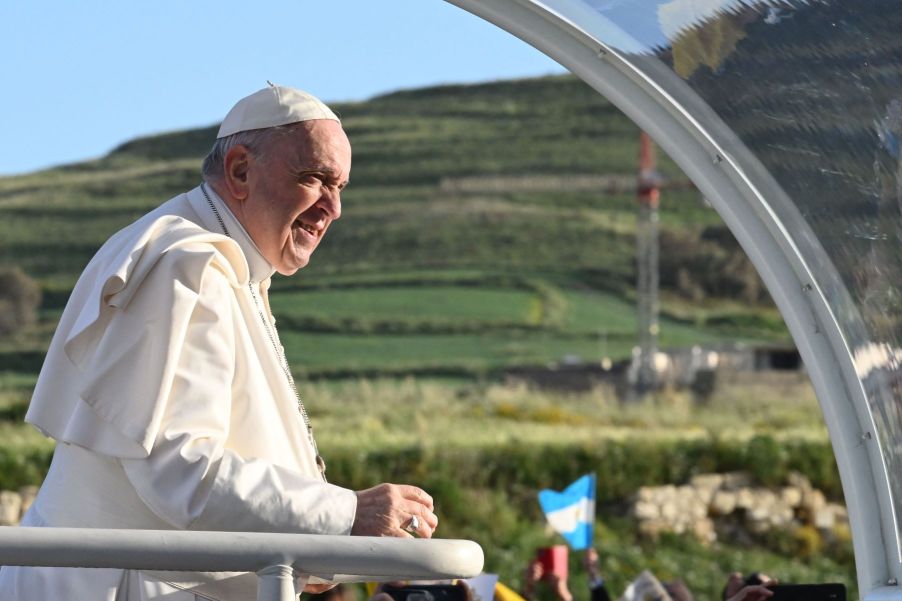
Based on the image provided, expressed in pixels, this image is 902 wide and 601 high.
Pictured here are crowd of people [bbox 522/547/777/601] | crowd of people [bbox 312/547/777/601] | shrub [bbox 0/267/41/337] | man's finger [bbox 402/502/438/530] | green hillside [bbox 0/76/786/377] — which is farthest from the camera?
green hillside [bbox 0/76/786/377]

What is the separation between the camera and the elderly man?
278 centimetres

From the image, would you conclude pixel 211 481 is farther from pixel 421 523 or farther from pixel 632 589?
pixel 632 589

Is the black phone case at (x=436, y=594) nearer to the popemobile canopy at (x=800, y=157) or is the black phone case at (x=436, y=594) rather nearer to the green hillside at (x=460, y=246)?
the popemobile canopy at (x=800, y=157)

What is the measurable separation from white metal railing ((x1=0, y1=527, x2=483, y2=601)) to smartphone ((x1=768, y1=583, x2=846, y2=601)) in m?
2.44

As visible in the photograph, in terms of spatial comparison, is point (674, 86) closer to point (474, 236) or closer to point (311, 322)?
point (311, 322)

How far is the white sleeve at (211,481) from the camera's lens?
9.05 feet

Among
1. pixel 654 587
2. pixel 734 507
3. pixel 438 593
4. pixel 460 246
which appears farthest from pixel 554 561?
pixel 460 246

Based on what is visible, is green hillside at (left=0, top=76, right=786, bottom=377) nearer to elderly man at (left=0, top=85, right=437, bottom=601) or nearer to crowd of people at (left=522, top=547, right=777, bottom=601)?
crowd of people at (left=522, top=547, right=777, bottom=601)

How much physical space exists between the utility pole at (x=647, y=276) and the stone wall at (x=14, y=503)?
17297mm

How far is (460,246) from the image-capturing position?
217ft

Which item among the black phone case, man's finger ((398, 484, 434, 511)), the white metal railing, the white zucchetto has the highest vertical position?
the white zucchetto

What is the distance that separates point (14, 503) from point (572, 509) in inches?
372

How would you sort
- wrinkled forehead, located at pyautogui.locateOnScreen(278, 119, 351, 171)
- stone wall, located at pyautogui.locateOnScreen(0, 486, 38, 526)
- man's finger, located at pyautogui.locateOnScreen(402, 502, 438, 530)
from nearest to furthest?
man's finger, located at pyautogui.locateOnScreen(402, 502, 438, 530)
wrinkled forehead, located at pyautogui.locateOnScreen(278, 119, 351, 171)
stone wall, located at pyautogui.locateOnScreen(0, 486, 38, 526)

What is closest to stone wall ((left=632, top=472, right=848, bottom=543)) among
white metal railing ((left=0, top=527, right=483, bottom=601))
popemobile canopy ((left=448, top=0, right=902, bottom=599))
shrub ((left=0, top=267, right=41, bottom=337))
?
popemobile canopy ((left=448, top=0, right=902, bottom=599))
